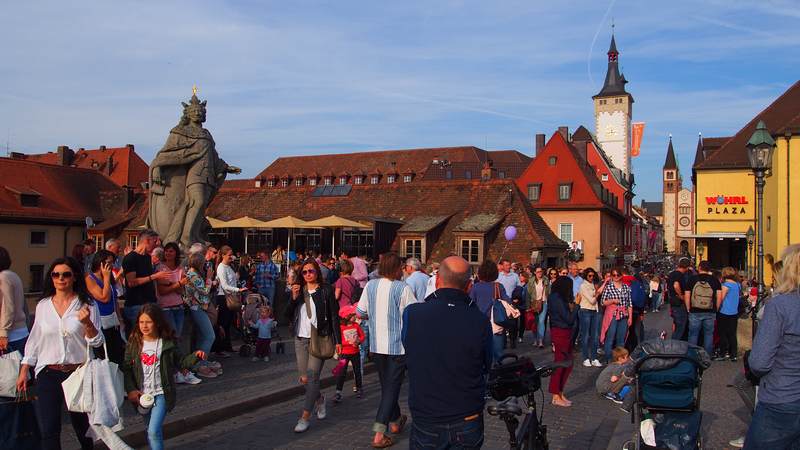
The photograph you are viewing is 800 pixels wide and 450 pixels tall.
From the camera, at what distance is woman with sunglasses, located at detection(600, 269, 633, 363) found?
12.7 metres

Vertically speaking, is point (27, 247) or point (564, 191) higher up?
point (564, 191)

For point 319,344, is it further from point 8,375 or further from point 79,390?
point 8,375

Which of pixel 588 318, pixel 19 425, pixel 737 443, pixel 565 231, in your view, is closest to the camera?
pixel 19 425

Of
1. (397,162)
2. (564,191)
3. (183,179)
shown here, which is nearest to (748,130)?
(564,191)

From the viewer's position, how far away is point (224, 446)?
7.09 meters

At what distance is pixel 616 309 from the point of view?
41.6 ft

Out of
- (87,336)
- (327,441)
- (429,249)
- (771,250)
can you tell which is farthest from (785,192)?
(87,336)

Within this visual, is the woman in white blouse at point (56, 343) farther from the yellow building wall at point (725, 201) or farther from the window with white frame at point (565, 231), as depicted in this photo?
the window with white frame at point (565, 231)

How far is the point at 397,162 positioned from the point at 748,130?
1479 inches

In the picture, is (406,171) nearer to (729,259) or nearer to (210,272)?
(729,259)

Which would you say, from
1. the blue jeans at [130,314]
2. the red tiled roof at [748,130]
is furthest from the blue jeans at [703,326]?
the red tiled roof at [748,130]

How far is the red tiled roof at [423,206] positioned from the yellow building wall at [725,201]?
1669cm

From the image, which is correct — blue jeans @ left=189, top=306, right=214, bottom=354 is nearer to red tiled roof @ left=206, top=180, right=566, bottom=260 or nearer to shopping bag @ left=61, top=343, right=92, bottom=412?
shopping bag @ left=61, top=343, right=92, bottom=412

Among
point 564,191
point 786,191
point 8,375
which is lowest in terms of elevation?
point 8,375
